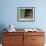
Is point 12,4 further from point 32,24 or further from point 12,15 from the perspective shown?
point 32,24

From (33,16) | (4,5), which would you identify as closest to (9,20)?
(4,5)

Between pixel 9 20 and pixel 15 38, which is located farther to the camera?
pixel 9 20

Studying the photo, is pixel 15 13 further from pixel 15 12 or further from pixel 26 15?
pixel 26 15

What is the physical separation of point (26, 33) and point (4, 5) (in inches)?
49.1

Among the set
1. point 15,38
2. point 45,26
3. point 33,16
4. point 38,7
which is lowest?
point 15,38

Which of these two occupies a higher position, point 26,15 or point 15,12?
point 15,12

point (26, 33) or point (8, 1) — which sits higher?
point (8, 1)

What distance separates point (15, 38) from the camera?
161 inches

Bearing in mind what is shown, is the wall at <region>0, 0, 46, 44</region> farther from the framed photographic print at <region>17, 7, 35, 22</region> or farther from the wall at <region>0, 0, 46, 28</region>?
the framed photographic print at <region>17, 7, 35, 22</region>

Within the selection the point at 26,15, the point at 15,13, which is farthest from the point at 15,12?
the point at 26,15

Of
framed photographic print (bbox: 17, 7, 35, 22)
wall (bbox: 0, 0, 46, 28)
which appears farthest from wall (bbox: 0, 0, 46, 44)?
framed photographic print (bbox: 17, 7, 35, 22)

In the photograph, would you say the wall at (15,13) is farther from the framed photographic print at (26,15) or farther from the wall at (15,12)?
the framed photographic print at (26,15)

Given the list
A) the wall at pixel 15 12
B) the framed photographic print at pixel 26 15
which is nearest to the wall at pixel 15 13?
the wall at pixel 15 12

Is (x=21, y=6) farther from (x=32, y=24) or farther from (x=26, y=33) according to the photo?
(x=26, y=33)
